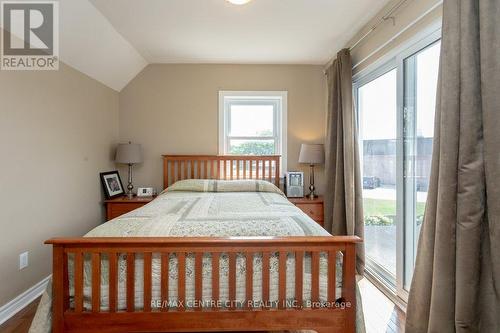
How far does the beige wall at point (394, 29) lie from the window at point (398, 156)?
10cm

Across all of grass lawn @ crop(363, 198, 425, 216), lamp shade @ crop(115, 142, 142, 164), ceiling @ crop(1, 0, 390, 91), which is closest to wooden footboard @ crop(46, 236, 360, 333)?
grass lawn @ crop(363, 198, 425, 216)

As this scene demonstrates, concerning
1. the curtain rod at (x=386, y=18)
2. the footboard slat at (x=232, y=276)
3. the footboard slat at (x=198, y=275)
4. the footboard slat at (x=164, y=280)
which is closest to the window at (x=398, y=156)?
the curtain rod at (x=386, y=18)

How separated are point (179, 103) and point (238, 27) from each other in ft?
4.58

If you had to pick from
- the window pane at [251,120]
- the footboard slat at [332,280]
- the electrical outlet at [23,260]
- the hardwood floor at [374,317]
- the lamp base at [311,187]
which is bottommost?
the hardwood floor at [374,317]

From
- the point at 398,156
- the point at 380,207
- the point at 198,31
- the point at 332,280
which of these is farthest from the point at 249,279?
the point at 198,31

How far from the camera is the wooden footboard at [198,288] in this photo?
1.39 meters

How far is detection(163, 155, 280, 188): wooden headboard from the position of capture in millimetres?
3570

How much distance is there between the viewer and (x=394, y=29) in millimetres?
2125

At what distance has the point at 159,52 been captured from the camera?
3.25m

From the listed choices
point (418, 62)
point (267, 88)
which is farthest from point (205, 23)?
point (418, 62)

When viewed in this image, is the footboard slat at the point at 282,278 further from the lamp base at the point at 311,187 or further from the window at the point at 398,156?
the lamp base at the point at 311,187

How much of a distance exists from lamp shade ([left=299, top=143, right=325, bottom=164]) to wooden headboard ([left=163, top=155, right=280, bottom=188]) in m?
0.35

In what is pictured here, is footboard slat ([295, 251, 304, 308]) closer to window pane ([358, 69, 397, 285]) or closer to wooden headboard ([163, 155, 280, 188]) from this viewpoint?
window pane ([358, 69, 397, 285])

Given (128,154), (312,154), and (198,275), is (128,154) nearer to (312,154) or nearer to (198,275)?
(312,154)
